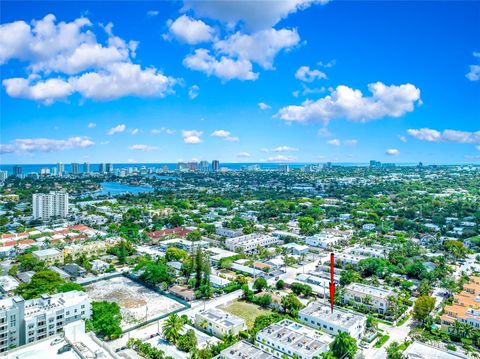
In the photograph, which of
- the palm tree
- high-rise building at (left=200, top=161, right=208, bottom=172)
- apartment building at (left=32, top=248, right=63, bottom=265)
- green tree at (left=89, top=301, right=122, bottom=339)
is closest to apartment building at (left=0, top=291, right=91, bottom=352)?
green tree at (left=89, top=301, right=122, bottom=339)

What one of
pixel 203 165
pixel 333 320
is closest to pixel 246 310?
pixel 333 320

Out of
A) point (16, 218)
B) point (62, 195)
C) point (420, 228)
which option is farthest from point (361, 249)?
point (16, 218)

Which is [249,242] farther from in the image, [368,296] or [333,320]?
[333,320]

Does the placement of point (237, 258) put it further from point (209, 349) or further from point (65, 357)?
point (65, 357)

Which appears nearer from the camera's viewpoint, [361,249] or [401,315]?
[401,315]

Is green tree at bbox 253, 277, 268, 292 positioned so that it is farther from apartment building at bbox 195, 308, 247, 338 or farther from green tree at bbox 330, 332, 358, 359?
green tree at bbox 330, 332, 358, 359

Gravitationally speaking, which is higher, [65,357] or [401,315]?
[65,357]

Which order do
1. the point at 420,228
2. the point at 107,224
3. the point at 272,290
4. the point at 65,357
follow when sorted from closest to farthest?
the point at 65,357
the point at 272,290
the point at 420,228
the point at 107,224
